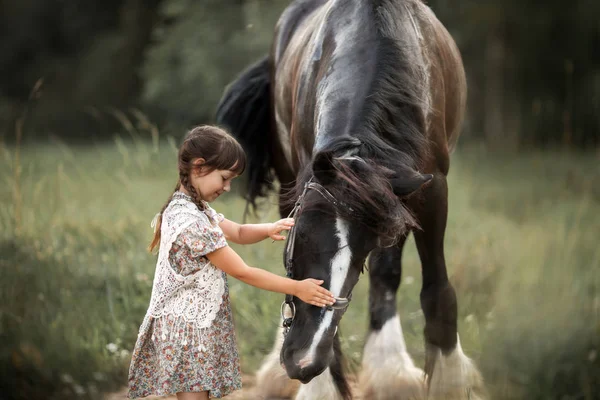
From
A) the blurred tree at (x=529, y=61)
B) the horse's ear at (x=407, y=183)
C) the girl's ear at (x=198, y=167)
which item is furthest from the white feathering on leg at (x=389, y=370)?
the blurred tree at (x=529, y=61)

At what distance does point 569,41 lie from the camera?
17.1 meters

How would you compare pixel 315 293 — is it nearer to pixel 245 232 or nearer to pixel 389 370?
pixel 245 232

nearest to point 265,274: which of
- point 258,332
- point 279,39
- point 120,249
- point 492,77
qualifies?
point 258,332

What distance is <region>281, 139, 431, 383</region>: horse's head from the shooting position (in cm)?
252

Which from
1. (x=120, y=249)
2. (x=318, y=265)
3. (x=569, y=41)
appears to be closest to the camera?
(x=318, y=265)

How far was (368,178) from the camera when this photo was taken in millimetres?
2523

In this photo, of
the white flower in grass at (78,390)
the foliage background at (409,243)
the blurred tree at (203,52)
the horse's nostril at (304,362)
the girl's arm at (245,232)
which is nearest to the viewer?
the horse's nostril at (304,362)

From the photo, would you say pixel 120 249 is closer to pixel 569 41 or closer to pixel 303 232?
pixel 303 232

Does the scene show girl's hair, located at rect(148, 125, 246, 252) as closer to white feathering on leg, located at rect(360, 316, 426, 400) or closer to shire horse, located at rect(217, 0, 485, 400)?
shire horse, located at rect(217, 0, 485, 400)

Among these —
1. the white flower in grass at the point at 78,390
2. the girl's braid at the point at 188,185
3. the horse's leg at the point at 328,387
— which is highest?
the girl's braid at the point at 188,185

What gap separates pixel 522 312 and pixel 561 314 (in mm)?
237

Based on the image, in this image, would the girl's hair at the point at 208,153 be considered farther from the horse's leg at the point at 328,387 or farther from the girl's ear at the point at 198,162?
the horse's leg at the point at 328,387

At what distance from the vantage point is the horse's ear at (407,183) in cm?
259

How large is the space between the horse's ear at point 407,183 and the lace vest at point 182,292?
714mm
